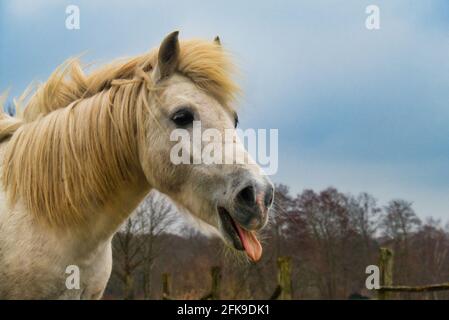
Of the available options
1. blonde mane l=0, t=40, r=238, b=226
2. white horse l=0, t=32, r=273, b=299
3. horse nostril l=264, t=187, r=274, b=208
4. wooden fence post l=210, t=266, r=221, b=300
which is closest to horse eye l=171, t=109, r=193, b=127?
white horse l=0, t=32, r=273, b=299

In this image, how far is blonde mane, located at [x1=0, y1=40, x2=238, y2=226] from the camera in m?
3.45

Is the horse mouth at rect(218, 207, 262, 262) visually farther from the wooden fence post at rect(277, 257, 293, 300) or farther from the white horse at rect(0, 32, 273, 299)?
the wooden fence post at rect(277, 257, 293, 300)

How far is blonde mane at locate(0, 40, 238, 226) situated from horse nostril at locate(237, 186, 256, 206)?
0.86 m

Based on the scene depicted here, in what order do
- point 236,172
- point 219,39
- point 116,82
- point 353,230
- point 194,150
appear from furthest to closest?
point 353,230, point 219,39, point 116,82, point 194,150, point 236,172

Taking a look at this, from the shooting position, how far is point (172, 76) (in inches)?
140

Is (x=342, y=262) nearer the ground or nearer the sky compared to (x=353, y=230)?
nearer the ground

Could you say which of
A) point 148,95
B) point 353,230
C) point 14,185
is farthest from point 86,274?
point 353,230

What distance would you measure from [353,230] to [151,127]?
117ft

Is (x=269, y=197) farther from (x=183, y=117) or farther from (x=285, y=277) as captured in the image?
(x=285, y=277)

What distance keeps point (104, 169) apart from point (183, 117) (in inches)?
28.7

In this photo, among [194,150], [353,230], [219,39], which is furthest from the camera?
[353,230]

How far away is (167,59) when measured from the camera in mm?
3547

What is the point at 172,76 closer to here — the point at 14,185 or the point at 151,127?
the point at 151,127

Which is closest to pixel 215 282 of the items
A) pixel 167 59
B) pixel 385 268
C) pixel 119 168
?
pixel 385 268
